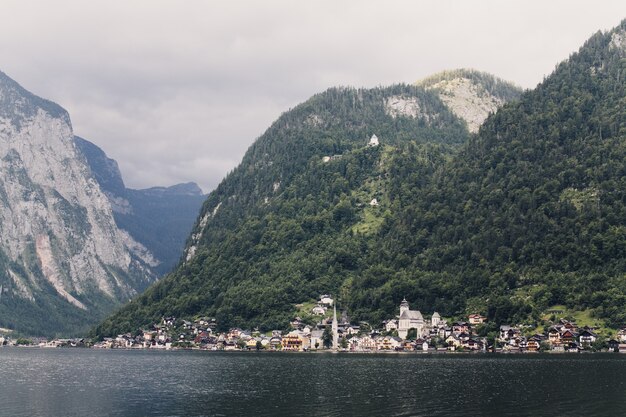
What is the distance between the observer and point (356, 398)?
9781 cm

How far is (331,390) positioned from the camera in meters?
108

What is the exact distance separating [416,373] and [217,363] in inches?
2340

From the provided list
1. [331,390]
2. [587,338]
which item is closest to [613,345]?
[587,338]

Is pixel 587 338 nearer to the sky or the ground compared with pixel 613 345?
nearer to the sky

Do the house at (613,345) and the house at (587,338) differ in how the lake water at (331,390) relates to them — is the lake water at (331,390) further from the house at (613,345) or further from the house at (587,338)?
the house at (587,338)

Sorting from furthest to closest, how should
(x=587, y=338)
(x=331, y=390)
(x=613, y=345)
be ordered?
1. (x=587, y=338)
2. (x=613, y=345)
3. (x=331, y=390)

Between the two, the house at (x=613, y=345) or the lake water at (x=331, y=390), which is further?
the house at (x=613, y=345)

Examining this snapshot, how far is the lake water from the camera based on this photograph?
290 feet

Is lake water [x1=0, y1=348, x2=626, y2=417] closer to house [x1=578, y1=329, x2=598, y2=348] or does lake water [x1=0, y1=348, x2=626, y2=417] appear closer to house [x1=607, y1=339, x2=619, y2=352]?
house [x1=607, y1=339, x2=619, y2=352]

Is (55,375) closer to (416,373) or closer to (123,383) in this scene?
(123,383)

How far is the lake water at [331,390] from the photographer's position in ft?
290

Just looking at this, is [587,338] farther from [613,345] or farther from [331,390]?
[331,390]

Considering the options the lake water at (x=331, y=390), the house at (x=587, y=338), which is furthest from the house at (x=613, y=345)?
the lake water at (x=331, y=390)

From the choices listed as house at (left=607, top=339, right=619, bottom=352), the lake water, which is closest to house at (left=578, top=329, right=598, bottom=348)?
house at (left=607, top=339, right=619, bottom=352)
